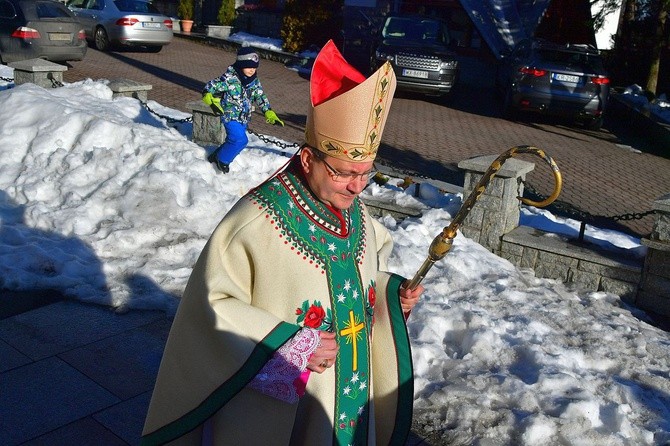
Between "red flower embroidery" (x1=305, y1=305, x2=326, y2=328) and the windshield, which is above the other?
the windshield

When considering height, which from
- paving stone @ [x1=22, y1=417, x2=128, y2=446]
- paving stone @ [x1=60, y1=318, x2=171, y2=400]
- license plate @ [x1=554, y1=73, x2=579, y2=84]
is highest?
license plate @ [x1=554, y1=73, x2=579, y2=84]

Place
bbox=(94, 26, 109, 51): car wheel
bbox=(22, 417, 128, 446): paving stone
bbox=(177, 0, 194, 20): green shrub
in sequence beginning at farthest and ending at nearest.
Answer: bbox=(177, 0, 194, 20): green shrub → bbox=(94, 26, 109, 51): car wheel → bbox=(22, 417, 128, 446): paving stone

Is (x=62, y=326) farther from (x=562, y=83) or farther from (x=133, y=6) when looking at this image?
(x=133, y=6)

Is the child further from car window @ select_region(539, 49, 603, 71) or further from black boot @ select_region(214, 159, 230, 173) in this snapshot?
car window @ select_region(539, 49, 603, 71)

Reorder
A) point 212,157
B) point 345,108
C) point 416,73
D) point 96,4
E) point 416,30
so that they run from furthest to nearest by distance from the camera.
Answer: point 96,4 → point 416,30 → point 416,73 → point 212,157 → point 345,108

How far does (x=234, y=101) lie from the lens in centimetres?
870

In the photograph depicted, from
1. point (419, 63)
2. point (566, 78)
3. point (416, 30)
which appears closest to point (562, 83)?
point (566, 78)

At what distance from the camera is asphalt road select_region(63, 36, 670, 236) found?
11453 mm

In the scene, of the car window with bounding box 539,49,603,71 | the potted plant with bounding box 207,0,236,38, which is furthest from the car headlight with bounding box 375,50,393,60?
the potted plant with bounding box 207,0,236,38

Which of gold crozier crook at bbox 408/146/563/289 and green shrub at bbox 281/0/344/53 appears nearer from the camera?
gold crozier crook at bbox 408/146/563/289

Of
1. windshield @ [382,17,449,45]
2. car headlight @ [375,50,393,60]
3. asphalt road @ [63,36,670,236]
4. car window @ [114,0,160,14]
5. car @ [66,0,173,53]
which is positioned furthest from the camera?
car window @ [114,0,160,14]

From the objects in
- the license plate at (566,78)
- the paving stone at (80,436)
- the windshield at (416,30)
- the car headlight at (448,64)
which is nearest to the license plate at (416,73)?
the car headlight at (448,64)

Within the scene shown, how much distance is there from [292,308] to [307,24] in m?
21.0

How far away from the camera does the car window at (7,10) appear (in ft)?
52.5
